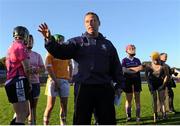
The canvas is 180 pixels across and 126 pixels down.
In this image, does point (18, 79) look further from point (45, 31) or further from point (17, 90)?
point (45, 31)

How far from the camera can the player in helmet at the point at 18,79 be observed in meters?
6.21

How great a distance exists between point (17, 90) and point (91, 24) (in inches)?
60.9

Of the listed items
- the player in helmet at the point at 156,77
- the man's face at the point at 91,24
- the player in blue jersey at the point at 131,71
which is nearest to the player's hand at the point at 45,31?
the man's face at the point at 91,24

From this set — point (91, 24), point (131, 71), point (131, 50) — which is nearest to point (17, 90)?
point (91, 24)

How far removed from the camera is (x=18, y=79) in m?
6.29

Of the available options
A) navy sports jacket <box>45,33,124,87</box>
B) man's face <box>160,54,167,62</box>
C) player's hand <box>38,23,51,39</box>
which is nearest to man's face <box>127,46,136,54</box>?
man's face <box>160,54,167,62</box>

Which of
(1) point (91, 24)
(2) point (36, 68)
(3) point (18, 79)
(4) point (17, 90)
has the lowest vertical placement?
(4) point (17, 90)

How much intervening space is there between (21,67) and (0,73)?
51.2 metres

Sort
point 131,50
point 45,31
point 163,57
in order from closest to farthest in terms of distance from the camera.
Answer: point 45,31
point 131,50
point 163,57

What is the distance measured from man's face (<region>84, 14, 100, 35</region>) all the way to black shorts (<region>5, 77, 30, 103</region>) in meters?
1.38

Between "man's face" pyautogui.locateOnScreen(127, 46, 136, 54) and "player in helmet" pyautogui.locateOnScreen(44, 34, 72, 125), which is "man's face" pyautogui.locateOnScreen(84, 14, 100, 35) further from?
"man's face" pyautogui.locateOnScreen(127, 46, 136, 54)

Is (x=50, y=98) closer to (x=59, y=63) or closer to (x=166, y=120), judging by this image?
(x=59, y=63)

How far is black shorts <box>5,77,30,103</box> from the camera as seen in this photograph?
6188mm

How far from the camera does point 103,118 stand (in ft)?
18.0
